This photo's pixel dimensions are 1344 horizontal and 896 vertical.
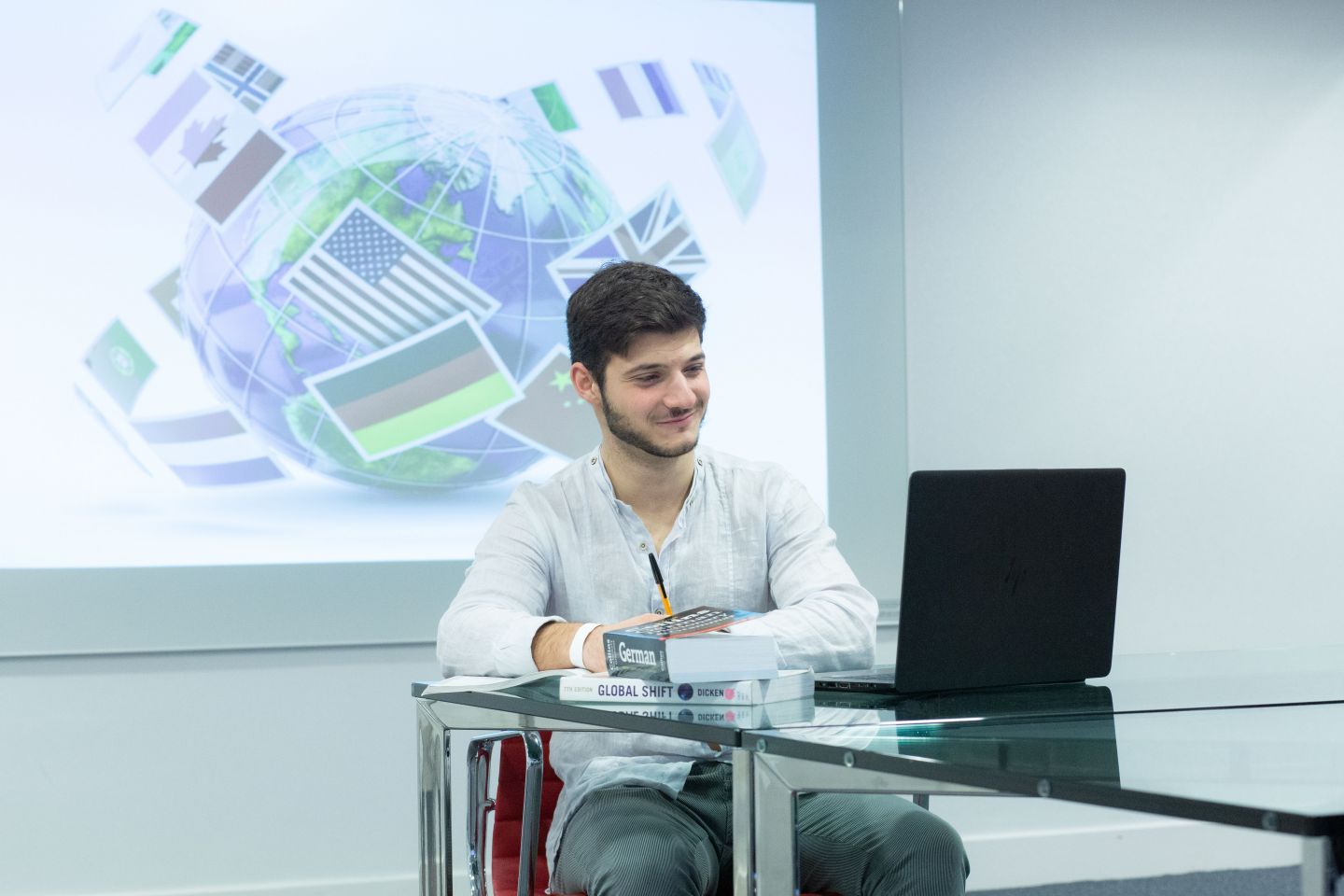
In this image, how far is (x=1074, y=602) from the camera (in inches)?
63.9

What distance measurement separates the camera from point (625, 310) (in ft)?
6.66

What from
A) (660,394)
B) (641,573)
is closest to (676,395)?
(660,394)

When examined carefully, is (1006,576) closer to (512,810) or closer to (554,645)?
(554,645)

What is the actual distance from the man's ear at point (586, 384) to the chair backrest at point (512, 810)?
541 mm

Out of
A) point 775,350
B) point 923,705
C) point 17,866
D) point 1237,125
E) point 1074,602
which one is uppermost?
point 1237,125

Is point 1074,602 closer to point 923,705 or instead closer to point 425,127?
point 923,705

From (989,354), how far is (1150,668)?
181cm

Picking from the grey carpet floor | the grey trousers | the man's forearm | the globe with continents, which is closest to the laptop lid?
the grey trousers

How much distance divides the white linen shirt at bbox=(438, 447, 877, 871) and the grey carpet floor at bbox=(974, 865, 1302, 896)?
1.84 meters

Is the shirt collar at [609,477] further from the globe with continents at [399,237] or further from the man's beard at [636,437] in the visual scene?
the globe with continents at [399,237]

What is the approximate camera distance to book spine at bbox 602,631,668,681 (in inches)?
56.4

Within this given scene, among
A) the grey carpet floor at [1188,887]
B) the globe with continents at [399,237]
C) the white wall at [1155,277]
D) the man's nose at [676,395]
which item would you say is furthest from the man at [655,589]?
the grey carpet floor at [1188,887]

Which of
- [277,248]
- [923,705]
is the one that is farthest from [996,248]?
[923,705]

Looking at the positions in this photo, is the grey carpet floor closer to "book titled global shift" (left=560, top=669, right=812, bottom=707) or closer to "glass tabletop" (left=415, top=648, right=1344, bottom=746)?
"glass tabletop" (left=415, top=648, right=1344, bottom=746)
